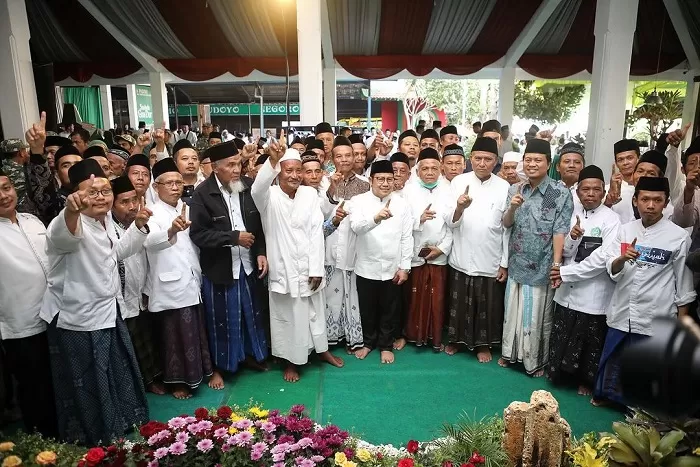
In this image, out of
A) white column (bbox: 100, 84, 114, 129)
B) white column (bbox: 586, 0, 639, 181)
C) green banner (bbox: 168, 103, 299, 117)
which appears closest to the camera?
white column (bbox: 586, 0, 639, 181)

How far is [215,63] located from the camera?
10.9 meters

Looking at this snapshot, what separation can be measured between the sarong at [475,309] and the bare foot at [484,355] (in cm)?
5

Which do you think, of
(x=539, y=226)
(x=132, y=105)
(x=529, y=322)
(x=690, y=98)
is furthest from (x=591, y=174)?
(x=132, y=105)

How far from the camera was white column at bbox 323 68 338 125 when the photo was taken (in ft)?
35.5

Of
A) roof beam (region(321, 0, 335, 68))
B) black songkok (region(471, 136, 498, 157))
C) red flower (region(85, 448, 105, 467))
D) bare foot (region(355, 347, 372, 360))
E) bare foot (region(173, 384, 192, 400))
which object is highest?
roof beam (region(321, 0, 335, 68))

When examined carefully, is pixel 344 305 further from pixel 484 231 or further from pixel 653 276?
pixel 653 276

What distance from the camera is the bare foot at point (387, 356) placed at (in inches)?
153

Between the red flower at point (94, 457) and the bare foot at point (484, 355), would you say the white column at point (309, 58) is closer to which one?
the bare foot at point (484, 355)

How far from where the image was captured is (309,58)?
598cm

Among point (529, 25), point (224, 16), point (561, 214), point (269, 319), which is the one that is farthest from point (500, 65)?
point (269, 319)

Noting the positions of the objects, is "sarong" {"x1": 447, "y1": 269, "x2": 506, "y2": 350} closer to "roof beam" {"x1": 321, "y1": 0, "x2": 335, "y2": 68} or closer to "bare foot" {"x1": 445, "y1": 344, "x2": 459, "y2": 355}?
"bare foot" {"x1": 445, "y1": 344, "x2": 459, "y2": 355}

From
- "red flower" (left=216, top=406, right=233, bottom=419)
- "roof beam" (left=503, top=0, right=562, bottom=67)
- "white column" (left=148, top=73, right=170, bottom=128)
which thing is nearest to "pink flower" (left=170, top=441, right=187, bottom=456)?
"red flower" (left=216, top=406, right=233, bottom=419)

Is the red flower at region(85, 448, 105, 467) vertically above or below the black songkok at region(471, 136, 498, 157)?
below

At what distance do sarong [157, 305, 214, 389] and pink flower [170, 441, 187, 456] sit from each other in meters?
1.38
